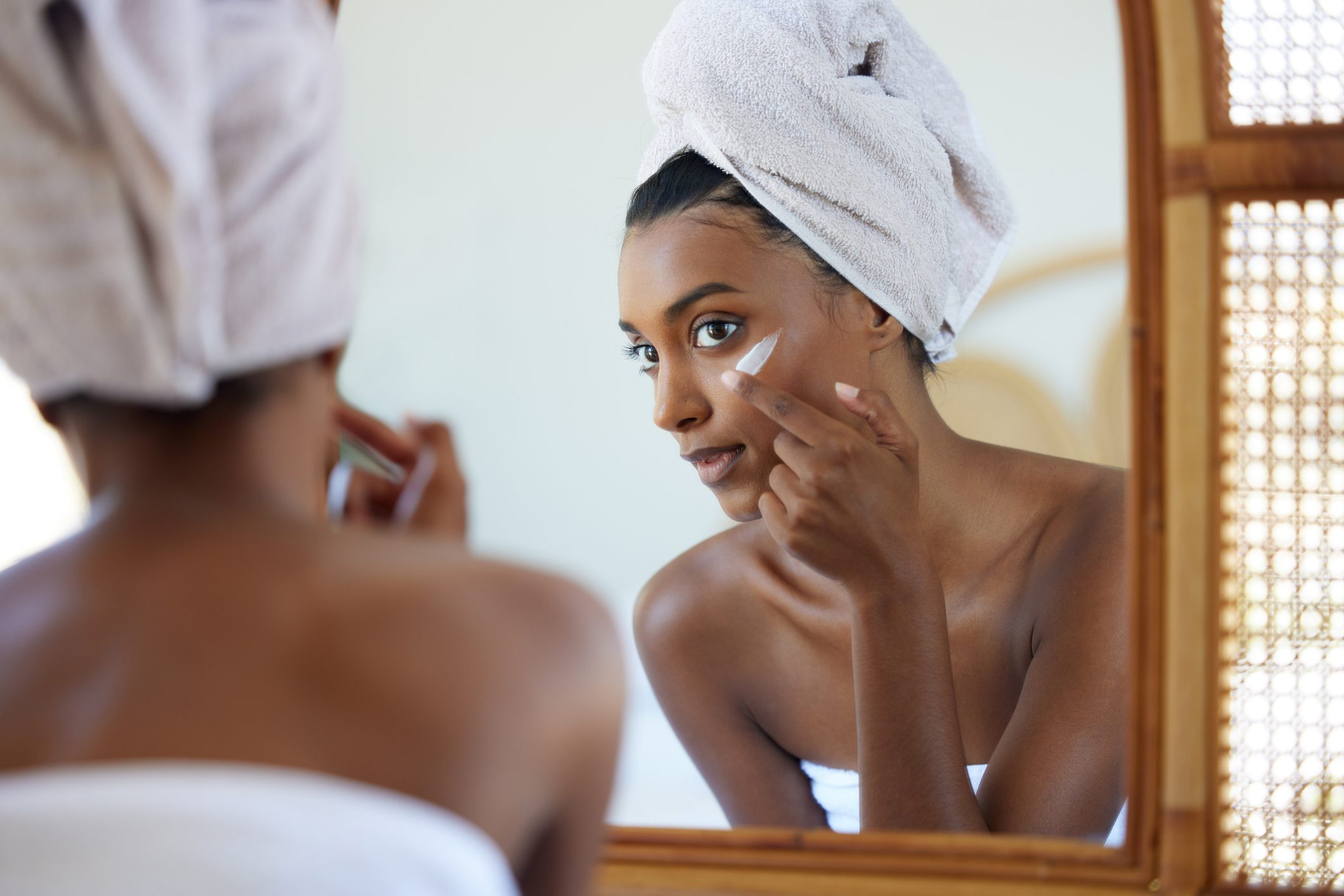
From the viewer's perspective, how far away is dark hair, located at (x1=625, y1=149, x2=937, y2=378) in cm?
88

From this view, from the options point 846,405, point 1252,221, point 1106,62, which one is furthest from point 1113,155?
point 1252,221

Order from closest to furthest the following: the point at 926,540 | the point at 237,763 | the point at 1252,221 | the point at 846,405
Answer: the point at 237,763, the point at 1252,221, the point at 846,405, the point at 926,540

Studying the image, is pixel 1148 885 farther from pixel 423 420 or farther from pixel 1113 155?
pixel 1113 155

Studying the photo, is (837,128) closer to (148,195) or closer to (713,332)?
(713,332)

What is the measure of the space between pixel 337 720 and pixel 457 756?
37 mm

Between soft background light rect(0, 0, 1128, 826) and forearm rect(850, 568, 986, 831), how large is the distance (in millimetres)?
262

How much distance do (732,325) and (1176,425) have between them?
42 cm

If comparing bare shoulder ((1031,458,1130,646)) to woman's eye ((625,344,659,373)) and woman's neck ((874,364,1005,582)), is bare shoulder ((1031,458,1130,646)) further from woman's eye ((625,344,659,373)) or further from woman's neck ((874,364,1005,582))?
woman's eye ((625,344,659,373))

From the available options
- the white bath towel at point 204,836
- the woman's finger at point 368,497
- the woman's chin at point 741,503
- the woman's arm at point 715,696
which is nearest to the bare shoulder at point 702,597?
the woman's arm at point 715,696

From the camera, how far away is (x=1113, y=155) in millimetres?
1001

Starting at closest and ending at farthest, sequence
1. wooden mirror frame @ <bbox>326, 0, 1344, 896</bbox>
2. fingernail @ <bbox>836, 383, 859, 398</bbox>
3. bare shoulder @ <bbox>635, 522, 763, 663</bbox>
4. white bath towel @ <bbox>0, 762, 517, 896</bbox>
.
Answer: white bath towel @ <bbox>0, 762, 517, 896</bbox>
wooden mirror frame @ <bbox>326, 0, 1344, 896</bbox>
fingernail @ <bbox>836, 383, 859, 398</bbox>
bare shoulder @ <bbox>635, 522, 763, 663</bbox>

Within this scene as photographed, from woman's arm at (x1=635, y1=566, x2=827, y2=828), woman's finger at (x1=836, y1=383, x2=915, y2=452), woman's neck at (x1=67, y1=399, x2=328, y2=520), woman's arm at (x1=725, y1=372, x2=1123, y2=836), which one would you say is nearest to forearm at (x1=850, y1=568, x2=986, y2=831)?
woman's arm at (x1=725, y1=372, x2=1123, y2=836)

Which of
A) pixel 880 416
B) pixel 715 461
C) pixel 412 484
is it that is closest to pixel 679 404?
pixel 715 461

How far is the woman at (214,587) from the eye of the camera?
1.05 feet
